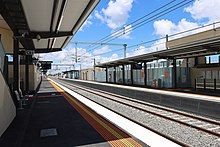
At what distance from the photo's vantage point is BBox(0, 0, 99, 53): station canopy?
11680mm

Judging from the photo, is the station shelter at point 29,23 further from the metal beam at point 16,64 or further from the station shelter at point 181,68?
the station shelter at point 181,68

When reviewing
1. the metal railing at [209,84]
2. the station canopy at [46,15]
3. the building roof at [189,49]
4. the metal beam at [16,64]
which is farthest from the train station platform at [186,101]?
the metal railing at [209,84]

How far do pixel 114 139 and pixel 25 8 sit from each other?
7128mm

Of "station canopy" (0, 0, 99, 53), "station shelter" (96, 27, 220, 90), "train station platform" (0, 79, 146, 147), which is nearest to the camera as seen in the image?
"train station platform" (0, 79, 146, 147)

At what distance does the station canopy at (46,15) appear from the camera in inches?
460

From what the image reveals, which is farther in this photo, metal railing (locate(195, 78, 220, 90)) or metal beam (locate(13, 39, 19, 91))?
metal railing (locate(195, 78, 220, 90))

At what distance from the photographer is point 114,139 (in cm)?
776

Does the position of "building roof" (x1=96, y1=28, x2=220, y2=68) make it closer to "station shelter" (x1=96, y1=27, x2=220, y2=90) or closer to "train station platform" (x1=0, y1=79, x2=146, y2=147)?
"station shelter" (x1=96, y1=27, x2=220, y2=90)

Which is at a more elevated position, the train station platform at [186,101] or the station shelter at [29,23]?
the station shelter at [29,23]

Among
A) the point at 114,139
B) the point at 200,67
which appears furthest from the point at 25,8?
the point at 200,67

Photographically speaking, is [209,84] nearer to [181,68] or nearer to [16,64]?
[181,68]

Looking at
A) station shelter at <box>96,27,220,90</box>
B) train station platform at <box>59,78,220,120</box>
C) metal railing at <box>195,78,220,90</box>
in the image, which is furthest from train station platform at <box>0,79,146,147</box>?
metal railing at <box>195,78,220,90</box>

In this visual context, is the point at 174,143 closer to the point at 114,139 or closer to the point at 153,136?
the point at 153,136

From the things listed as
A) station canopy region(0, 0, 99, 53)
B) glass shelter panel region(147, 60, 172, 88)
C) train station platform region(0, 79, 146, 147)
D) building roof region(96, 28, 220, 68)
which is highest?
station canopy region(0, 0, 99, 53)
